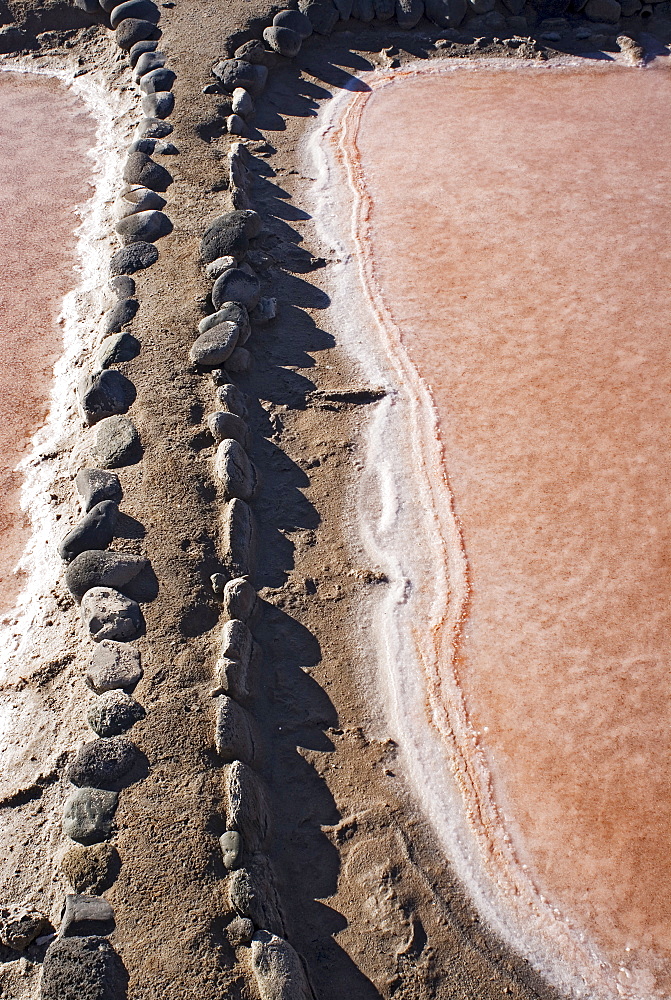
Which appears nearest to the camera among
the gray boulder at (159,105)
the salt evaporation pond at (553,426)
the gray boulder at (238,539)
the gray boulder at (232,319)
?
the salt evaporation pond at (553,426)

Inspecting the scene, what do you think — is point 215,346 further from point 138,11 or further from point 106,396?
point 138,11

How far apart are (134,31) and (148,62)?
432 mm

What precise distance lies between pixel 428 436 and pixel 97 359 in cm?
134

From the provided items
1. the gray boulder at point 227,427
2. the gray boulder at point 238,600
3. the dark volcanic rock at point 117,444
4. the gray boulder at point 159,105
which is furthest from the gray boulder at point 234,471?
the gray boulder at point 159,105

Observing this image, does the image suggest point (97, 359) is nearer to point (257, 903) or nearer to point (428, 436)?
point (428, 436)

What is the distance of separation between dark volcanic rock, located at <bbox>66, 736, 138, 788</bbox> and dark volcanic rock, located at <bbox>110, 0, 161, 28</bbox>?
5127 millimetres

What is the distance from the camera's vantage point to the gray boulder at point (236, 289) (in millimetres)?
3773

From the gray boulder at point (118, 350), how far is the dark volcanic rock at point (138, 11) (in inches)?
130

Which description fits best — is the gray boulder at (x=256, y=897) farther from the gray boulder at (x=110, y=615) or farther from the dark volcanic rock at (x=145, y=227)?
the dark volcanic rock at (x=145, y=227)

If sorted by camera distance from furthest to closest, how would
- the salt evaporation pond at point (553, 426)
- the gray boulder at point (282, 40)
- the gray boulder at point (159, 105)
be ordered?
the gray boulder at point (282, 40)
the gray boulder at point (159, 105)
the salt evaporation pond at point (553, 426)

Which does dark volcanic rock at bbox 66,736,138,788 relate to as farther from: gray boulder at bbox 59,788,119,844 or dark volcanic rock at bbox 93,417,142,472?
dark volcanic rock at bbox 93,417,142,472

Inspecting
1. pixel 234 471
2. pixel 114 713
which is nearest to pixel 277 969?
pixel 114 713

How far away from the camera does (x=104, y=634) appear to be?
8.41 feet

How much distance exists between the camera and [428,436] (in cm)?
332
